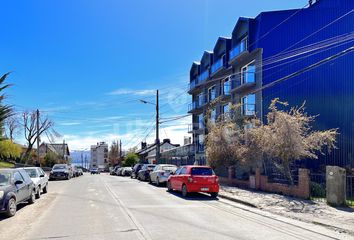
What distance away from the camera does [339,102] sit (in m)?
31.2

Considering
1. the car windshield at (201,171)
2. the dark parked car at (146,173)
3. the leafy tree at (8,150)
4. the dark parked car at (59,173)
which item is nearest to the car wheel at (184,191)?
the car windshield at (201,171)

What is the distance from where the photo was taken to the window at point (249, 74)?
35.5 meters

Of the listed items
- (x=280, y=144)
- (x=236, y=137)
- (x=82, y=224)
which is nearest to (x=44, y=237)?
(x=82, y=224)

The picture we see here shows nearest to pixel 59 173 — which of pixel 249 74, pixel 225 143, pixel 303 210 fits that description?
pixel 225 143

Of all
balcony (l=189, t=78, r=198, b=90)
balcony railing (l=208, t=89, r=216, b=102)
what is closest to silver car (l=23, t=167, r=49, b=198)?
balcony railing (l=208, t=89, r=216, b=102)

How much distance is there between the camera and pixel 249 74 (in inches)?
1421

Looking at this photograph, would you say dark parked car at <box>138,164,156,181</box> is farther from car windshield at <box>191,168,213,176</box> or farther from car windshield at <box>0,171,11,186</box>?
car windshield at <box>0,171,11,186</box>

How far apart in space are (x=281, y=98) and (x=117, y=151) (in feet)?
336

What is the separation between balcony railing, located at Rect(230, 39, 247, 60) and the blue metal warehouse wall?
136 centimetres

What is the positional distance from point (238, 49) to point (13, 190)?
2842 cm

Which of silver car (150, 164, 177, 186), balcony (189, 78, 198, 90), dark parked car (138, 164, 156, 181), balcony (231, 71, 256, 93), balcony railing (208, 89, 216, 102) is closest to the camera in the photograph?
silver car (150, 164, 177, 186)

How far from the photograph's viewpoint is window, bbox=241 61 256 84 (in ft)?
116

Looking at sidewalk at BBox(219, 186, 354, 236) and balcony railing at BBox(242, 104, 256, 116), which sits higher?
balcony railing at BBox(242, 104, 256, 116)

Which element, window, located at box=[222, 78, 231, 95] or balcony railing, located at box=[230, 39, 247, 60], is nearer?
balcony railing, located at box=[230, 39, 247, 60]
